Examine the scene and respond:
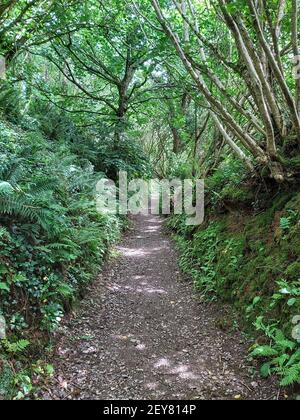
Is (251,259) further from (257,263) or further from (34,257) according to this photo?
(34,257)

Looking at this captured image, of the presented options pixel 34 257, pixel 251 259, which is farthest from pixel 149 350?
pixel 251 259

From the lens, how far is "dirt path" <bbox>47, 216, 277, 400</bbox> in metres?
3.67

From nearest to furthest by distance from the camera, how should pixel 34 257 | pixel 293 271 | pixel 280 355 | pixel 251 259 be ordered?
pixel 280 355 → pixel 293 271 → pixel 34 257 → pixel 251 259

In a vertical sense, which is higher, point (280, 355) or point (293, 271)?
point (293, 271)

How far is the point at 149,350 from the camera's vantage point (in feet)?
14.8

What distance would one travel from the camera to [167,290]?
21.9 feet

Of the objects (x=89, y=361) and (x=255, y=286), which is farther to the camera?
(x=255, y=286)

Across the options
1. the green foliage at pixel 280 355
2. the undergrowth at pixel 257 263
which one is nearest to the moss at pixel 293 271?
the undergrowth at pixel 257 263

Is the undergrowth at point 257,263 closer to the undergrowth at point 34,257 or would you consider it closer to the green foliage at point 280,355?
the green foliage at point 280,355

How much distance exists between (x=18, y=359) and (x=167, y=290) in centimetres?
370

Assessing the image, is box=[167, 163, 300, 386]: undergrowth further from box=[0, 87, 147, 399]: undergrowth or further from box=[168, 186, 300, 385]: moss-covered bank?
box=[0, 87, 147, 399]: undergrowth

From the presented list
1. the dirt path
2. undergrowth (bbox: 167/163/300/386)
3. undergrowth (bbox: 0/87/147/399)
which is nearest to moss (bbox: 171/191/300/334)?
undergrowth (bbox: 167/163/300/386)
